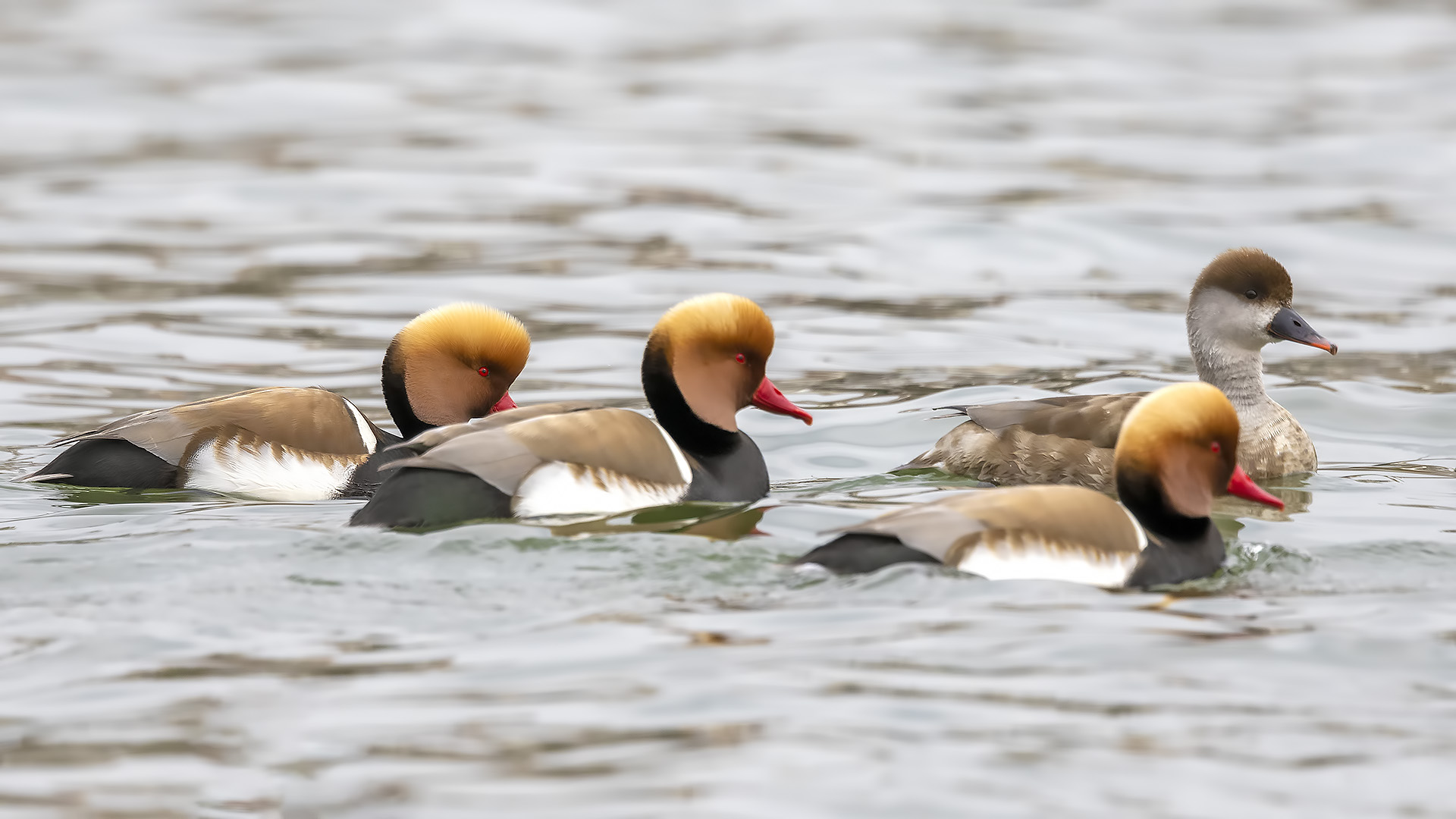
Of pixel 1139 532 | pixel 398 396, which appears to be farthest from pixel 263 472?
pixel 1139 532

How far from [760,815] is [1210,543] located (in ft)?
9.08

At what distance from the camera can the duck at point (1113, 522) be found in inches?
257

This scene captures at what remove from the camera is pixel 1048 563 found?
6605 millimetres

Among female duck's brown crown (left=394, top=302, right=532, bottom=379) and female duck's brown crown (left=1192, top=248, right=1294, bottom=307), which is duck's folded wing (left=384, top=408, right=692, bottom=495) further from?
female duck's brown crown (left=1192, top=248, right=1294, bottom=307)

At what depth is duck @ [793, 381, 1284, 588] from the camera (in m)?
6.54

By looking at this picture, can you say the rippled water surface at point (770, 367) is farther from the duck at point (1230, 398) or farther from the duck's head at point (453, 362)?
the duck's head at point (453, 362)

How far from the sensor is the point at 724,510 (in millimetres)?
7934

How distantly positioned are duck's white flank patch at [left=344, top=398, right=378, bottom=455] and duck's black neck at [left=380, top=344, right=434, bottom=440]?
0.13 meters

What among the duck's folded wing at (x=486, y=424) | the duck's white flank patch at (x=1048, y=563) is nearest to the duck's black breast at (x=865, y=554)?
the duck's white flank patch at (x=1048, y=563)

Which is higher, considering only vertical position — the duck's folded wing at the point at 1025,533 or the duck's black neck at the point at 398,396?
the duck's black neck at the point at 398,396

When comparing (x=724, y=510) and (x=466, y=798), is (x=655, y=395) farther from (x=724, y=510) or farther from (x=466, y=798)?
(x=466, y=798)

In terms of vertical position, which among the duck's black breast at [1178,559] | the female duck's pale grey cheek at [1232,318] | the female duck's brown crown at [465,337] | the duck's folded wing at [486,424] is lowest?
the duck's black breast at [1178,559]

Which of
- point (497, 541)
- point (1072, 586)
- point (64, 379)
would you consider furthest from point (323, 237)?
point (1072, 586)

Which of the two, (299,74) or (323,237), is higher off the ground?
(299,74)
